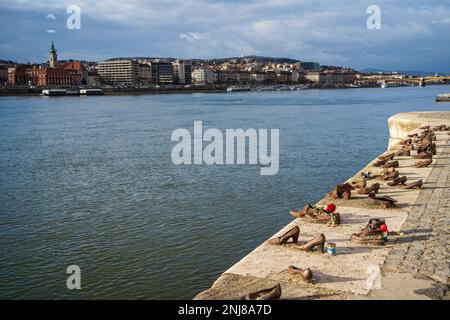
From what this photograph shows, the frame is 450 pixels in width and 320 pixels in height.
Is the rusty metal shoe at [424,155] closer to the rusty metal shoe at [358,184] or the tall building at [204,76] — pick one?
the rusty metal shoe at [358,184]

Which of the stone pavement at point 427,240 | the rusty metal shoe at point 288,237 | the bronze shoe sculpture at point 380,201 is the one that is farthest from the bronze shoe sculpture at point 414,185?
the rusty metal shoe at point 288,237

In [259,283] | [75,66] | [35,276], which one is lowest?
[35,276]

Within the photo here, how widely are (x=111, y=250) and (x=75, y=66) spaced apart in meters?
153

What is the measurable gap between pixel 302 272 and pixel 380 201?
460cm

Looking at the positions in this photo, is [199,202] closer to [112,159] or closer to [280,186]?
[280,186]

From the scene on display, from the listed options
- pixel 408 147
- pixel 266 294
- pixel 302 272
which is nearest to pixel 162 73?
pixel 408 147

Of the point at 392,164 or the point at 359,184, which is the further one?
the point at 392,164

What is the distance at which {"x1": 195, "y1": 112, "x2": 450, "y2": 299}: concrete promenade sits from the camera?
6449 mm

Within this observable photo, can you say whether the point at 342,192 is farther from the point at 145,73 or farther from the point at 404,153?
the point at 145,73

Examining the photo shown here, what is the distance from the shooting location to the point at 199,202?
1488cm

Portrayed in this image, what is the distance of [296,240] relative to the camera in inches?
330

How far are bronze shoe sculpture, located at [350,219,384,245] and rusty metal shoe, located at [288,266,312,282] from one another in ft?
5.85

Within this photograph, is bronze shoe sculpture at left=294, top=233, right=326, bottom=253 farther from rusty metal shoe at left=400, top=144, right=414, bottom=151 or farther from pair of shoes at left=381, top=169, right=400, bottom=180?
rusty metal shoe at left=400, top=144, right=414, bottom=151

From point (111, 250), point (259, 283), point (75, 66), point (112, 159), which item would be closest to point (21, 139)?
point (112, 159)
